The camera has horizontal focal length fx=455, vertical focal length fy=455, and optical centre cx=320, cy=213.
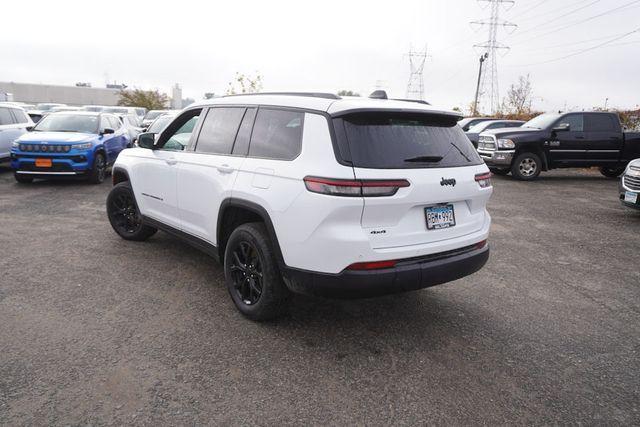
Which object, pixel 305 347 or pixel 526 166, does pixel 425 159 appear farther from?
pixel 526 166

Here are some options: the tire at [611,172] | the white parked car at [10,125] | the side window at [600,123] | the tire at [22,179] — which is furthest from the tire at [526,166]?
the white parked car at [10,125]

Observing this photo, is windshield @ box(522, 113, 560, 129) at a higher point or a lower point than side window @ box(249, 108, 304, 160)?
higher

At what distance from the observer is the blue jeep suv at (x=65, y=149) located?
9.50m

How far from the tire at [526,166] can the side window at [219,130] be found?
34.2ft

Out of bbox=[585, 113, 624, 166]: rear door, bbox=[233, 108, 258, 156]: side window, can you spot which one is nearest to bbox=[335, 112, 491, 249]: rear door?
bbox=[233, 108, 258, 156]: side window

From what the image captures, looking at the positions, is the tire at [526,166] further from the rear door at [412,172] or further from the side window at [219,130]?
the side window at [219,130]

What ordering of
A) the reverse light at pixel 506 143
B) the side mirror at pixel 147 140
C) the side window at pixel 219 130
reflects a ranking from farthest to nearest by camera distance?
the reverse light at pixel 506 143, the side mirror at pixel 147 140, the side window at pixel 219 130

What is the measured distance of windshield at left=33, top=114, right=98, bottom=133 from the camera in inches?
416

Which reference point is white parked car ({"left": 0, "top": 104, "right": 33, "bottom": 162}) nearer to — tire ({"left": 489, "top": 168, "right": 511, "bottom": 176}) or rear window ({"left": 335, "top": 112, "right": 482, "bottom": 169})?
rear window ({"left": 335, "top": 112, "right": 482, "bottom": 169})

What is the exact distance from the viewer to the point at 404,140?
127 inches

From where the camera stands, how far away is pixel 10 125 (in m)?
11.6

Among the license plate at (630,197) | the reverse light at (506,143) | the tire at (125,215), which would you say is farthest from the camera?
the reverse light at (506,143)

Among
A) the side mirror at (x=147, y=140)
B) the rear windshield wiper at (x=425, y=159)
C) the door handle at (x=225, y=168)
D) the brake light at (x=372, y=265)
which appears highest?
the side mirror at (x=147, y=140)

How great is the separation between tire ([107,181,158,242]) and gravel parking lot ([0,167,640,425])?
0.24m
